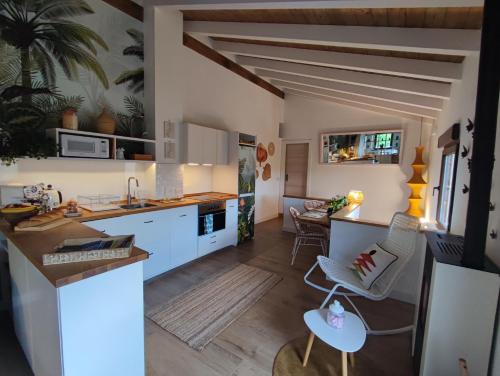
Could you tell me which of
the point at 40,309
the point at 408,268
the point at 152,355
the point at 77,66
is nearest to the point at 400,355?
the point at 408,268

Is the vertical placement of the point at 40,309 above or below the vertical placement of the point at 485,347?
above

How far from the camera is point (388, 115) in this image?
17.0 ft

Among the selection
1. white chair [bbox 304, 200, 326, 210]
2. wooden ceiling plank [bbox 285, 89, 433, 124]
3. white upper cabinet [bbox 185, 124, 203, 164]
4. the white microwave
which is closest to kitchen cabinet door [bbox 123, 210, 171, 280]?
the white microwave

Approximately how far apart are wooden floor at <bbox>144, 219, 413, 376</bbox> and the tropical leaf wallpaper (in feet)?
6.62

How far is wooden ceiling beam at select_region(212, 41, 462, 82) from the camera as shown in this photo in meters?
2.57

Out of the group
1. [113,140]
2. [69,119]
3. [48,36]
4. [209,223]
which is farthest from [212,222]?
[48,36]

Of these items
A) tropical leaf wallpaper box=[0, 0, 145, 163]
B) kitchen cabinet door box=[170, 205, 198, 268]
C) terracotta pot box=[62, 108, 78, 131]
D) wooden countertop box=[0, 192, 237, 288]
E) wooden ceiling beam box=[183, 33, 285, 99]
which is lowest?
kitchen cabinet door box=[170, 205, 198, 268]

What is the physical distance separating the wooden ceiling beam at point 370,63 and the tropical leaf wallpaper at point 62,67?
6.20 ft

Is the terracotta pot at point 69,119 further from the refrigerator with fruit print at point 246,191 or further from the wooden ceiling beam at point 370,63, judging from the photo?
the wooden ceiling beam at point 370,63

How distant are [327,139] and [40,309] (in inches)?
232

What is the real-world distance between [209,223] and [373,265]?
7.73 ft

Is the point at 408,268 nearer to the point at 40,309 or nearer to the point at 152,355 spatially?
the point at 152,355

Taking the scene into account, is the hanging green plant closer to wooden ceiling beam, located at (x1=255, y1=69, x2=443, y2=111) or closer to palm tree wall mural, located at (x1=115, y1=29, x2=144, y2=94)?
palm tree wall mural, located at (x1=115, y1=29, x2=144, y2=94)

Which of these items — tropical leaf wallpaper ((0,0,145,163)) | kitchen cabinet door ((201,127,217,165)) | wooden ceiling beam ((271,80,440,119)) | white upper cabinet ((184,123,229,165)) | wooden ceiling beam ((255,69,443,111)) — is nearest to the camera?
tropical leaf wallpaper ((0,0,145,163))
